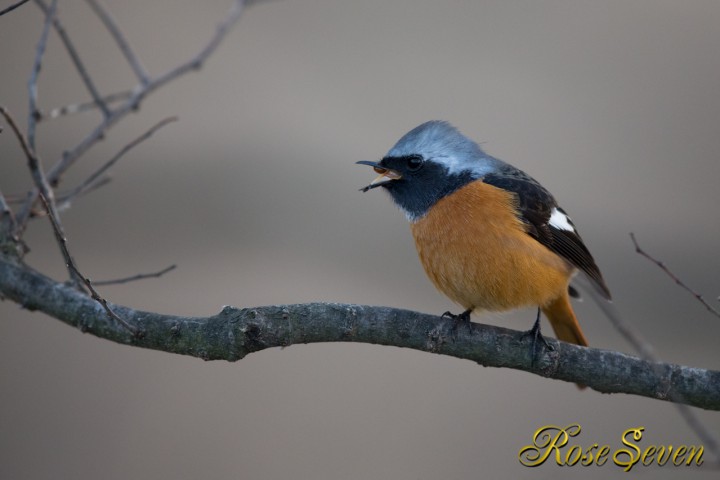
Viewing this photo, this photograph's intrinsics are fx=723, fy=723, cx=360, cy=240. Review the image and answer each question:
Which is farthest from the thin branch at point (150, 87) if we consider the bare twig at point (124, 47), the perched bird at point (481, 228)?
the perched bird at point (481, 228)

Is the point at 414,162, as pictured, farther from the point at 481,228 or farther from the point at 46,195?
the point at 46,195

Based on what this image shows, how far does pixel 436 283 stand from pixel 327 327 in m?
Result: 0.85

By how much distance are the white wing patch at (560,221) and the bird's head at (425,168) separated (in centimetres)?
35

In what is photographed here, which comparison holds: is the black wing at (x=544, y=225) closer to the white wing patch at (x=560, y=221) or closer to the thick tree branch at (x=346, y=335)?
the white wing patch at (x=560, y=221)

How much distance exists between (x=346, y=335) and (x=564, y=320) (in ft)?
4.38

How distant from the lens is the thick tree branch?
231cm

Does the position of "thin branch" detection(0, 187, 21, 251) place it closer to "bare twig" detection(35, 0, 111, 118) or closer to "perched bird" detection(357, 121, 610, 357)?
"bare twig" detection(35, 0, 111, 118)

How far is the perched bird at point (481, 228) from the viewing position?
9.40 ft

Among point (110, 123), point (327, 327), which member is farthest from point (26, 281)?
point (327, 327)

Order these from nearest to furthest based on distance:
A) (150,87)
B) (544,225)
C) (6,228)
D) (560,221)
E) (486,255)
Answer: (150,87)
(6,228)
(486,255)
(544,225)
(560,221)

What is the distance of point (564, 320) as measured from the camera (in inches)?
129

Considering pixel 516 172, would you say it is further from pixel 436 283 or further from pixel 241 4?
pixel 241 4

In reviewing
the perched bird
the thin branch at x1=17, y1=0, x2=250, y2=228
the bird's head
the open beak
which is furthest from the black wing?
the thin branch at x1=17, y1=0, x2=250, y2=228

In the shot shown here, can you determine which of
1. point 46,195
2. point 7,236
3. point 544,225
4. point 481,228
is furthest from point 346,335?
point 7,236
